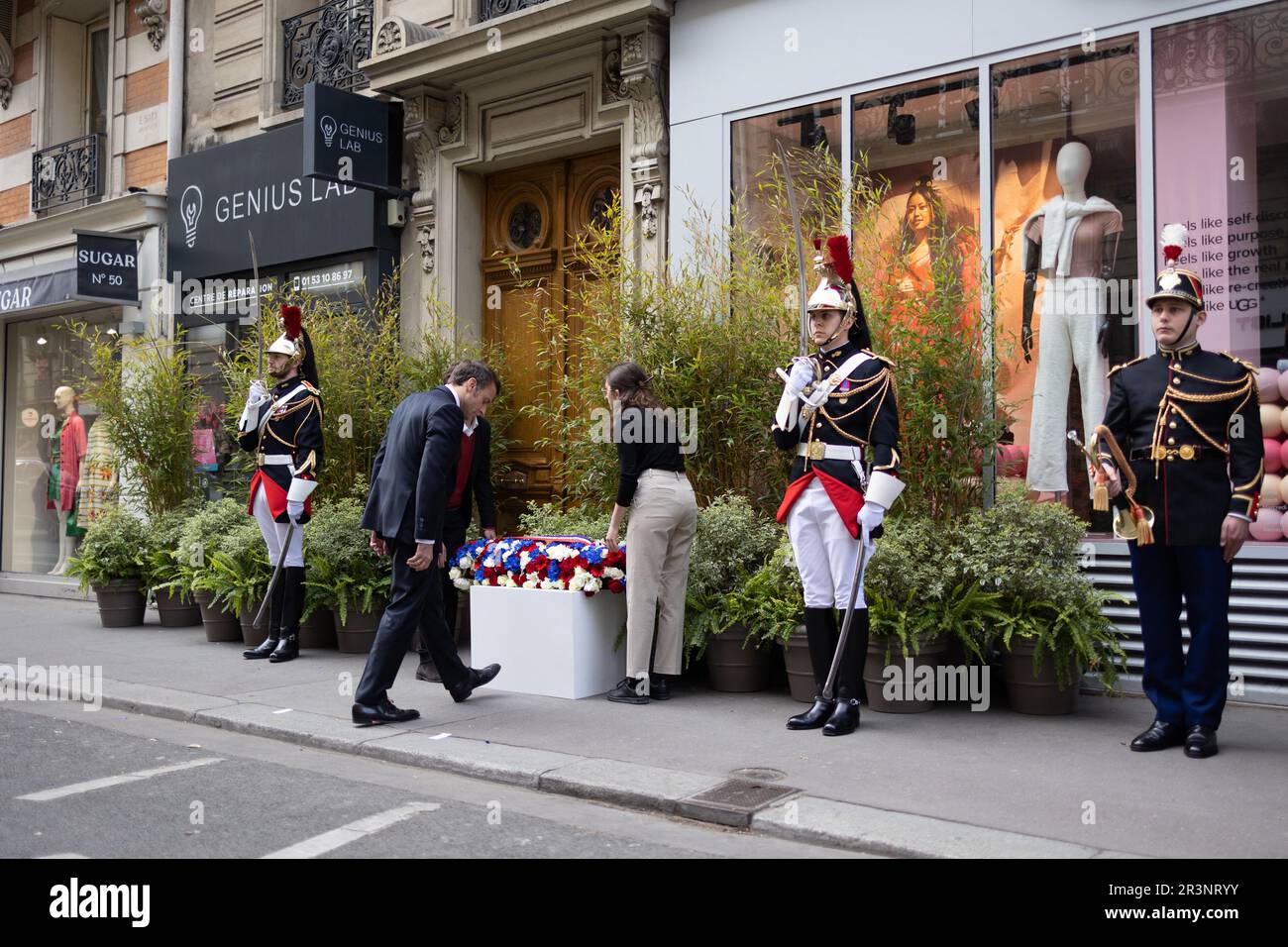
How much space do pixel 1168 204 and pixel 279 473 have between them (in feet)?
20.9

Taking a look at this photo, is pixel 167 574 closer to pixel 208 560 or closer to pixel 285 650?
pixel 208 560

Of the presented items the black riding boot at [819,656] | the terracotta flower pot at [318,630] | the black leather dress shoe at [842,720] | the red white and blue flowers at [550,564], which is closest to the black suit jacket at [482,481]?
the red white and blue flowers at [550,564]

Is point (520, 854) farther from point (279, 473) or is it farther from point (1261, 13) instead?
point (1261, 13)

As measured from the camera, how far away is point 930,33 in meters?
8.68

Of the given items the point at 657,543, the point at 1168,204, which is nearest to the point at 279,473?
the point at 657,543

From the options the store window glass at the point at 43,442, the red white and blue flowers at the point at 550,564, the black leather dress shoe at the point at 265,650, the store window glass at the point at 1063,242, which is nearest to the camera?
the red white and blue flowers at the point at 550,564

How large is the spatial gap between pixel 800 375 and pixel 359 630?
465 centimetres

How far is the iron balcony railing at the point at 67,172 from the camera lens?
15.8 meters

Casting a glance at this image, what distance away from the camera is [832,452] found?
20.4ft

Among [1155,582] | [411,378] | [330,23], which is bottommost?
[1155,582]

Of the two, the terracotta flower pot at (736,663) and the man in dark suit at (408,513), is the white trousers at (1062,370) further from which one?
the man in dark suit at (408,513)

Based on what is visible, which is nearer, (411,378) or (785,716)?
(785,716)

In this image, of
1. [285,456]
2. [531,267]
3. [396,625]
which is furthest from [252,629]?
[531,267]

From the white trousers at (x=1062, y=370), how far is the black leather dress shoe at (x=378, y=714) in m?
4.38
